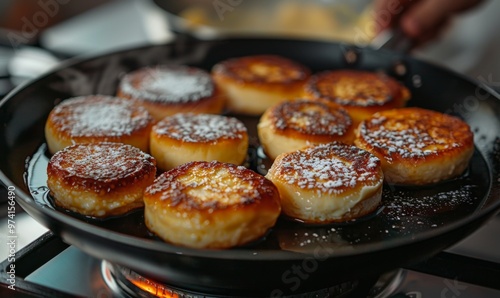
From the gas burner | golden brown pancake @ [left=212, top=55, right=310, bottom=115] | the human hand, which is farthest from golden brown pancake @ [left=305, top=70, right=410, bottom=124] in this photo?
the gas burner

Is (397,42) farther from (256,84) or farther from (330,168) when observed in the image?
(330,168)

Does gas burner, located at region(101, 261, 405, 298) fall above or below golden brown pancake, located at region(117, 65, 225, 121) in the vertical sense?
below

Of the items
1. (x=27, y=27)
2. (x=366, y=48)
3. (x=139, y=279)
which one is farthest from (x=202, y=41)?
(x=27, y=27)

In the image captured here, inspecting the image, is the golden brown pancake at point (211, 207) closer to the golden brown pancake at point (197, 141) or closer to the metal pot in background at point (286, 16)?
the golden brown pancake at point (197, 141)

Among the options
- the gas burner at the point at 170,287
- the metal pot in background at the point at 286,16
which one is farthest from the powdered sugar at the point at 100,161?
the metal pot in background at the point at 286,16

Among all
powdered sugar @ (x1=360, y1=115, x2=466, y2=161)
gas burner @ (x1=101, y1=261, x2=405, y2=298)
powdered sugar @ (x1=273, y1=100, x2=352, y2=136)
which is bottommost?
gas burner @ (x1=101, y1=261, x2=405, y2=298)

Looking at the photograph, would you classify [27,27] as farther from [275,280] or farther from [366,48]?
[275,280]

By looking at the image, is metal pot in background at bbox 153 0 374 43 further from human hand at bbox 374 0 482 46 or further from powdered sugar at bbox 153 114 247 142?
powdered sugar at bbox 153 114 247 142
